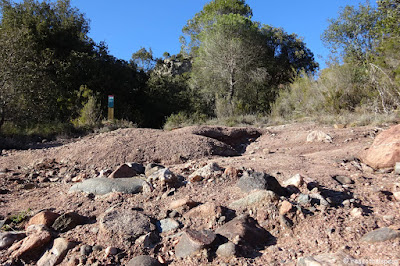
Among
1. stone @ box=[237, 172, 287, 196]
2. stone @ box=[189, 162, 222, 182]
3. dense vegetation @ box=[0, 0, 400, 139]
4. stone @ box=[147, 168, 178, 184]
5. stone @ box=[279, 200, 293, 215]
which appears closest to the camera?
stone @ box=[279, 200, 293, 215]

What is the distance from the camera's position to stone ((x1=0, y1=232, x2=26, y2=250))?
212cm

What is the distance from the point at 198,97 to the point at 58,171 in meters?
13.4

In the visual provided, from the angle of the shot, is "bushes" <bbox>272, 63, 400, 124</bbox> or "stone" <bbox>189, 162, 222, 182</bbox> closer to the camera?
"stone" <bbox>189, 162, 222, 182</bbox>

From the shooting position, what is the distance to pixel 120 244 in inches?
79.4

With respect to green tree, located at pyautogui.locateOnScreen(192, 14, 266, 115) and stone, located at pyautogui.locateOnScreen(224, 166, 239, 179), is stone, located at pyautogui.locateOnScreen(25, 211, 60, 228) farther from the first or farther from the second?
green tree, located at pyautogui.locateOnScreen(192, 14, 266, 115)

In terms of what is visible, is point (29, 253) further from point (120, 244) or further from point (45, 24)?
point (45, 24)

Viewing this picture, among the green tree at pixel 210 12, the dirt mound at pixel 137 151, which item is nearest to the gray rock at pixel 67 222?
the dirt mound at pixel 137 151

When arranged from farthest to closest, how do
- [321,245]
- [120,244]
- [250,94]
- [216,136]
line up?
[250,94], [216,136], [120,244], [321,245]

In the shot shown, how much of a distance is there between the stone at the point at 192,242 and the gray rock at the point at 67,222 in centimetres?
88

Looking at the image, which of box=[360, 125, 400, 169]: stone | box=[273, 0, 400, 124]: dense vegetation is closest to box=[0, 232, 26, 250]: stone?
box=[360, 125, 400, 169]: stone

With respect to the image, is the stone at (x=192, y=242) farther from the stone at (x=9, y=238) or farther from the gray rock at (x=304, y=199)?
the stone at (x=9, y=238)

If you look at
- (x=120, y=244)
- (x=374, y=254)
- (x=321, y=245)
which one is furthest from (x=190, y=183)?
(x=374, y=254)

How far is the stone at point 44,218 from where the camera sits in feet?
7.64

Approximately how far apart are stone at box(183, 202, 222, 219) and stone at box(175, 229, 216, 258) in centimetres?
25
